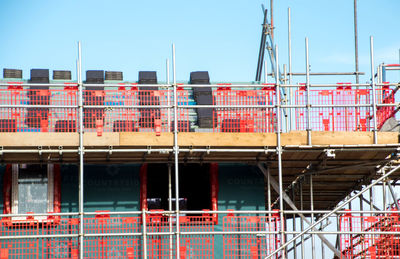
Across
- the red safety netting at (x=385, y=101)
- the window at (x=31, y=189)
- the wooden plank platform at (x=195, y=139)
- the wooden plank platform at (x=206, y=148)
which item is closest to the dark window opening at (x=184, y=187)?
the wooden plank platform at (x=206, y=148)

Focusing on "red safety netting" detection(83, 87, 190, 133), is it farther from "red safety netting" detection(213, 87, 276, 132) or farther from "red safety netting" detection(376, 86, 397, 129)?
"red safety netting" detection(376, 86, 397, 129)

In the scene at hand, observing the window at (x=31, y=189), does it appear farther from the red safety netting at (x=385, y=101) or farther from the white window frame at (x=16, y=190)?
the red safety netting at (x=385, y=101)

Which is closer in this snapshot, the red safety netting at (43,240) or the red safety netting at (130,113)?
the red safety netting at (43,240)

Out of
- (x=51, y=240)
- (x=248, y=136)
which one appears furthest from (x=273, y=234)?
(x=51, y=240)

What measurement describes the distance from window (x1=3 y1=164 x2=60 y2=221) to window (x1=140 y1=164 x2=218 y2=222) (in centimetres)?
228

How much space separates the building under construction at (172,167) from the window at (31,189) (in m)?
0.03

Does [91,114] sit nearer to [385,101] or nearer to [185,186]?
[185,186]

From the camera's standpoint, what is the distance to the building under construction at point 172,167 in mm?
20172

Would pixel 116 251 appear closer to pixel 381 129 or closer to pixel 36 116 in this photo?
pixel 36 116

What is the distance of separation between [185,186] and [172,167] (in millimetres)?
619

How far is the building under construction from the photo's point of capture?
2017cm

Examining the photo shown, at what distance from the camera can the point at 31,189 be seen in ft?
70.9

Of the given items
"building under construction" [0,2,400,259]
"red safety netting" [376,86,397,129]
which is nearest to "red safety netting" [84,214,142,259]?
"building under construction" [0,2,400,259]

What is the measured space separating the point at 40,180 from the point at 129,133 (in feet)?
10.1
